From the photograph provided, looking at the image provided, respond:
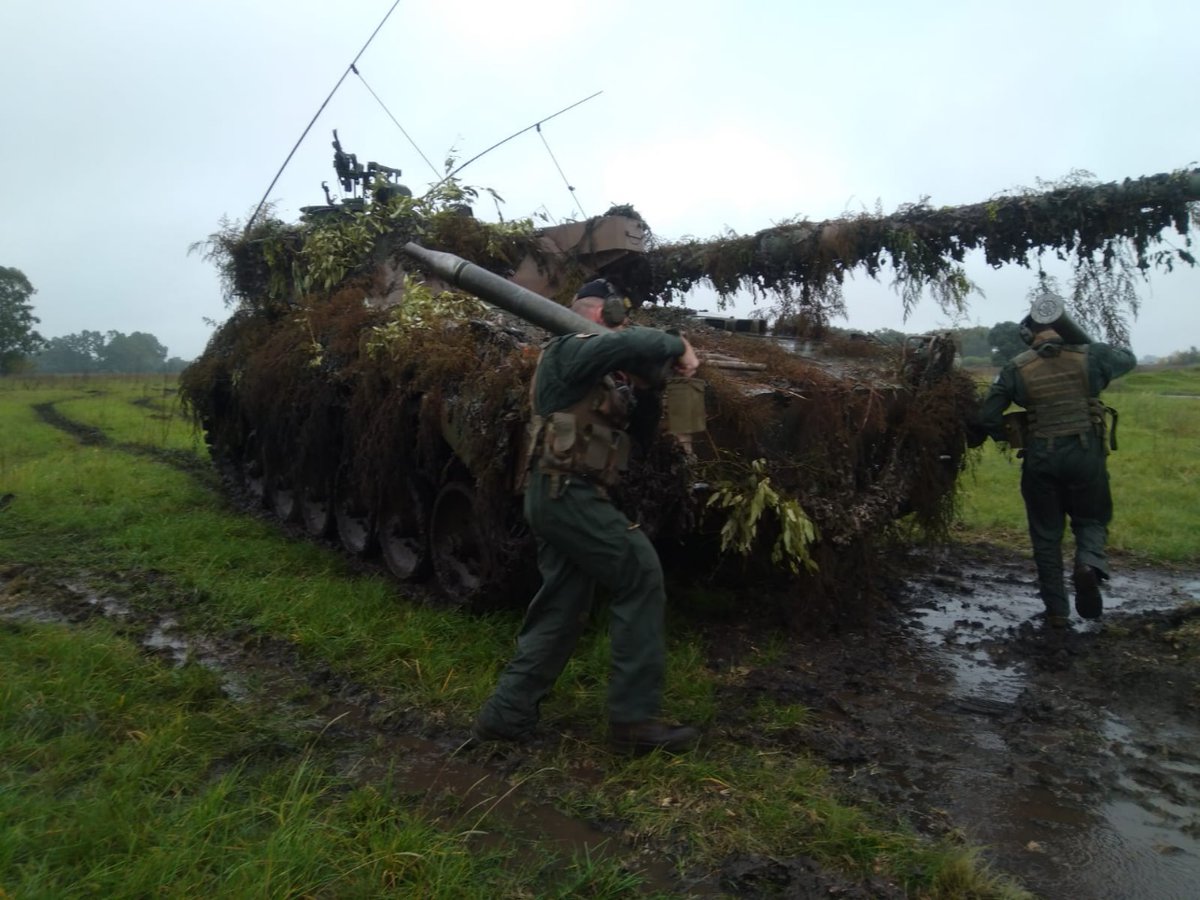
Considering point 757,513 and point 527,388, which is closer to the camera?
point 757,513

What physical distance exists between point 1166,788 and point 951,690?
1.04 metres

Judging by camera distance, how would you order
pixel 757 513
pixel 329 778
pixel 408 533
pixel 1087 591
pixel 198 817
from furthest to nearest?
1. pixel 408 533
2. pixel 1087 591
3. pixel 757 513
4. pixel 329 778
5. pixel 198 817

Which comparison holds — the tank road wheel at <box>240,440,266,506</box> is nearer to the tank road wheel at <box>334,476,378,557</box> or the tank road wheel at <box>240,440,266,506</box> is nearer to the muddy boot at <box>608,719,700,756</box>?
the tank road wheel at <box>334,476,378,557</box>

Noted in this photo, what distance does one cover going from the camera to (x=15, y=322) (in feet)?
155

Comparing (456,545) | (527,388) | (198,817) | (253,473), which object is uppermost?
(527,388)

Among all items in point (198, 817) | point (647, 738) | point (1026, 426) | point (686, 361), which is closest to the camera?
point (198, 817)

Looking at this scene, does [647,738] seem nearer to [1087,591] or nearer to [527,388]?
[527,388]

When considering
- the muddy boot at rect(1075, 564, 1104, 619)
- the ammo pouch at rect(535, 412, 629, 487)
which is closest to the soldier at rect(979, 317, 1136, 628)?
the muddy boot at rect(1075, 564, 1104, 619)

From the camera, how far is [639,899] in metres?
2.51

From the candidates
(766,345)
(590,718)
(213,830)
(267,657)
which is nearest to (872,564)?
(766,345)

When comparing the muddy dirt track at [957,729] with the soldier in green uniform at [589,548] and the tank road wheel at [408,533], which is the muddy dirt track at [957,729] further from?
the tank road wheel at [408,533]

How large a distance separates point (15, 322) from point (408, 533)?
159 feet

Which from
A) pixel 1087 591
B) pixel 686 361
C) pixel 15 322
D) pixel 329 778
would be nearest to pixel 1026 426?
pixel 1087 591

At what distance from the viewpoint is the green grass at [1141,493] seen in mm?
7272
